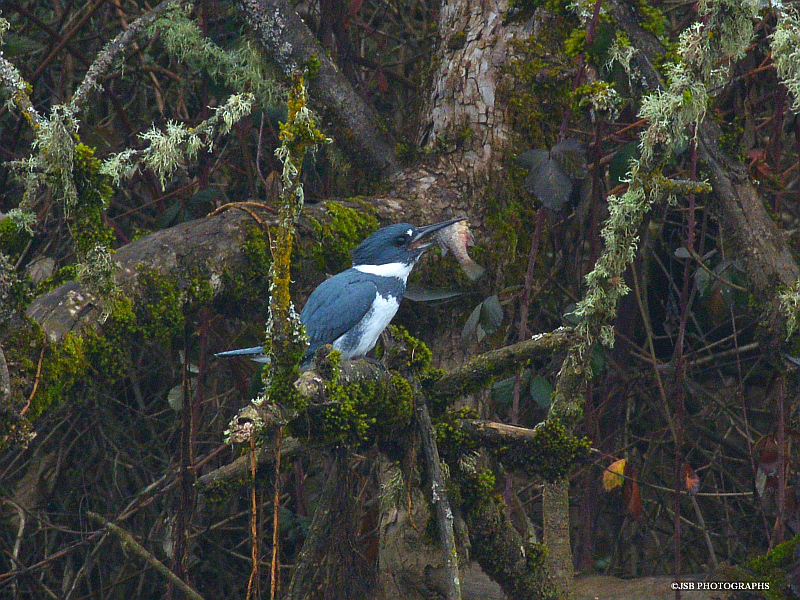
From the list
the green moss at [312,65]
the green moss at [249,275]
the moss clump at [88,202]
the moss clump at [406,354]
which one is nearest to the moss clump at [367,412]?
the moss clump at [406,354]

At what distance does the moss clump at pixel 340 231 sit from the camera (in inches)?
102

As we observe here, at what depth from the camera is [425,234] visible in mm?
2652

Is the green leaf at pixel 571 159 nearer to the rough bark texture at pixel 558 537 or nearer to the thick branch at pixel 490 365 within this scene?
the thick branch at pixel 490 365

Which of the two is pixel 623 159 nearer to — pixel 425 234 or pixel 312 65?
pixel 425 234

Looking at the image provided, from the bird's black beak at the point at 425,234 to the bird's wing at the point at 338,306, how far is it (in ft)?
0.66

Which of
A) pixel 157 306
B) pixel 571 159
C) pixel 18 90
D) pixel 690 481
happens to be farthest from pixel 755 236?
pixel 18 90

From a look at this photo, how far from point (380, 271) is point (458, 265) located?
0.27 metres

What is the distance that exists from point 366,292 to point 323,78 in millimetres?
800

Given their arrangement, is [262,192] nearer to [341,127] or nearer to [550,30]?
[341,127]

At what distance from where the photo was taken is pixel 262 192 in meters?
3.78

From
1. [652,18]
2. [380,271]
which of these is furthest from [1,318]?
[652,18]

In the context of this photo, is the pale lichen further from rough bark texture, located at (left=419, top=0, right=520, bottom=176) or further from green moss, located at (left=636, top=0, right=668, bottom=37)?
rough bark texture, located at (left=419, top=0, right=520, bottom=176)

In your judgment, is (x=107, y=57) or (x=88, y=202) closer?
(x=88, y=202)

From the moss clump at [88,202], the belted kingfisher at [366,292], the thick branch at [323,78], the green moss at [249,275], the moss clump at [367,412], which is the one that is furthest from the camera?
the thick branch at [323,78]
